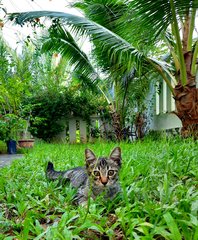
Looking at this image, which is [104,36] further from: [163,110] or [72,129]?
[72,129]

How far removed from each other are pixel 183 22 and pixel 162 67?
107 centimetres

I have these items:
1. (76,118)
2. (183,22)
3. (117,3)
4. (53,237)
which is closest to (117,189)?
(53,237)

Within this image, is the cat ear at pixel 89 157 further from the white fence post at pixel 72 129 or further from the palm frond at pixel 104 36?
the white fence post at pixel 72 129

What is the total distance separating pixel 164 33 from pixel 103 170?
4.13m

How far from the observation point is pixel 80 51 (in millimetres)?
8062

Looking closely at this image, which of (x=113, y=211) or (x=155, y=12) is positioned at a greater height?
(x=155, y=12)

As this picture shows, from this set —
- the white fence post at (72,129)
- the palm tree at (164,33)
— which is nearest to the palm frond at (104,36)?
the palm tree at (164,33)

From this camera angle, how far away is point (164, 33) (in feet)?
18.3

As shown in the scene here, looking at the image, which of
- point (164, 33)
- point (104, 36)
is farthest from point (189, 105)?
point (104, 36)

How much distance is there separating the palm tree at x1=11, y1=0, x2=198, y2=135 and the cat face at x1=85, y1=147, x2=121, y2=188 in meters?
2.80

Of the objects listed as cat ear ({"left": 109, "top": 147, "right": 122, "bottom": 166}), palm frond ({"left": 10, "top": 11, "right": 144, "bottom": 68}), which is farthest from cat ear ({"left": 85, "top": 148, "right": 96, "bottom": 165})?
palm frond ({"left": 10, "top": 11, "right": 144, "bottom": 68})

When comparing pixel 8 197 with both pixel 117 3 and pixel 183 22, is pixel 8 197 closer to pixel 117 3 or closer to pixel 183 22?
pixel 183 22

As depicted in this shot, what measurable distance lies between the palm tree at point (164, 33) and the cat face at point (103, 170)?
2803mm

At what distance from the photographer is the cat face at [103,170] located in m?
1.92
